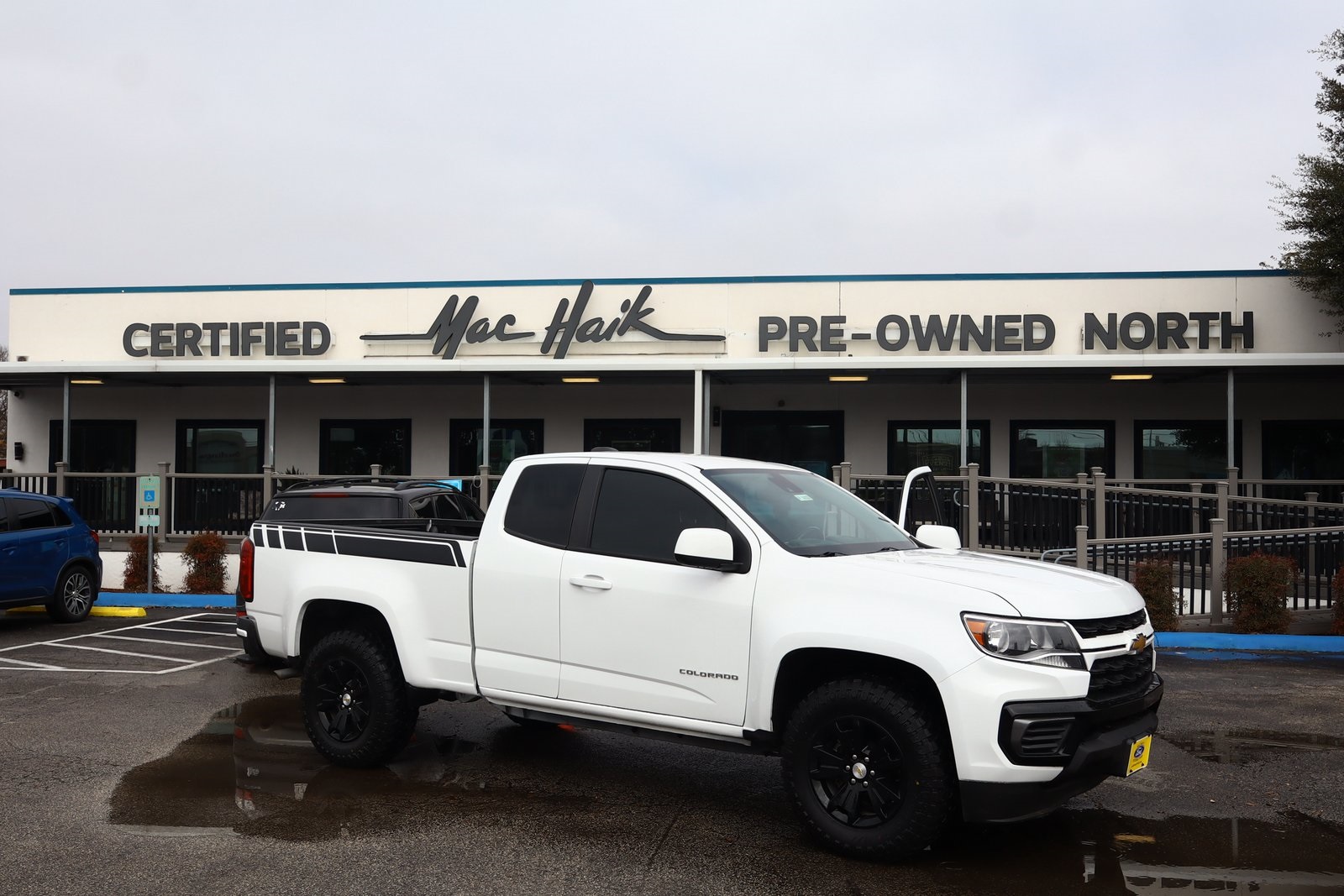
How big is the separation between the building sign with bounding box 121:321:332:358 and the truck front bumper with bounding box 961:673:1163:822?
1654cm

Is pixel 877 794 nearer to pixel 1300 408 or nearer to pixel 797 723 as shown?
pixel 797 723

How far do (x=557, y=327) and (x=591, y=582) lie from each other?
12.9 metres

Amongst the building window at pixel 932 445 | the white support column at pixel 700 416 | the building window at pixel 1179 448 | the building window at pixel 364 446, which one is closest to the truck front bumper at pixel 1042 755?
the white support column at pixel 700 416

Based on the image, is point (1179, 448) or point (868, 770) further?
point (1179, 448)

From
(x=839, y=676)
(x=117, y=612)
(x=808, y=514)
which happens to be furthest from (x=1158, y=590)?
(x=117, y=612)

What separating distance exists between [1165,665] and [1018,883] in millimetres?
6277

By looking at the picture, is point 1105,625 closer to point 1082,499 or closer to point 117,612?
point 1082,499

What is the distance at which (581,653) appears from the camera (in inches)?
225

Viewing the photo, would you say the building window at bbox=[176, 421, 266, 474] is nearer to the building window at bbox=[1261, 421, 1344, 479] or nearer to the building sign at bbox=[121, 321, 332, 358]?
the building sign at bbox=[121, 321, 332, 358]

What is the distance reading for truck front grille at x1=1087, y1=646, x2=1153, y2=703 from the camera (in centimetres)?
473

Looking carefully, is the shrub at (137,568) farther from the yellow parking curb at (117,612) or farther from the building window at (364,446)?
the building window at (364,446)

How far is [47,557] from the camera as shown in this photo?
41.3ft

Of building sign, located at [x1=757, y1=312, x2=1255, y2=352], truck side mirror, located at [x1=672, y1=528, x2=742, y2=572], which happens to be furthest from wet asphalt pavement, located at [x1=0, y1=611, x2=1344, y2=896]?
building sign, located at [x1=757, y1=312, x2=1255, y2=352]

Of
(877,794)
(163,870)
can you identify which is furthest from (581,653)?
(163,870)
